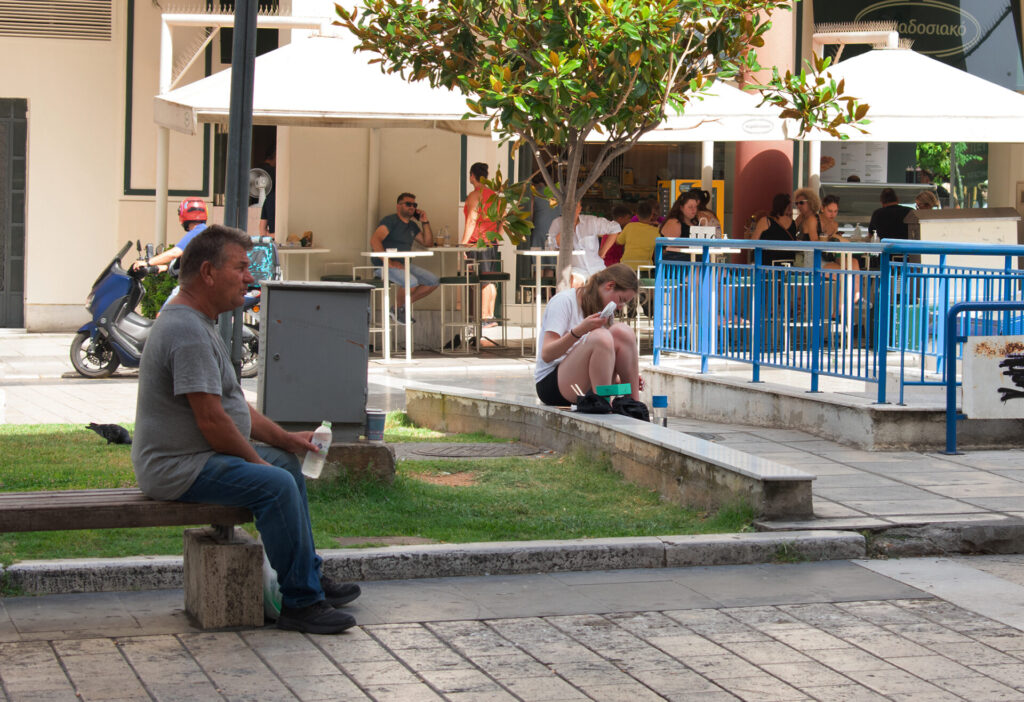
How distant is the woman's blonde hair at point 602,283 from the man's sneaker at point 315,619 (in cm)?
397

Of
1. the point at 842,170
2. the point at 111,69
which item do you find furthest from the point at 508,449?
the point at 842,170

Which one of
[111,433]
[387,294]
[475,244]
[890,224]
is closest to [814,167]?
[890,224]

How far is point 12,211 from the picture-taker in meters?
18.2

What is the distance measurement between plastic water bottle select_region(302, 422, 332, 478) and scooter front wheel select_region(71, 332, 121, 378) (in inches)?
330

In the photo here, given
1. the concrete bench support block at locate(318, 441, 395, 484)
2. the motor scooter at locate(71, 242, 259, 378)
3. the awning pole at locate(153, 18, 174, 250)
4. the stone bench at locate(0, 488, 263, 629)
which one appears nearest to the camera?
the stone bench at locate(0, 488, 263, 629)

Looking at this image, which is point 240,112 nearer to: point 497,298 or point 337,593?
point 337,593

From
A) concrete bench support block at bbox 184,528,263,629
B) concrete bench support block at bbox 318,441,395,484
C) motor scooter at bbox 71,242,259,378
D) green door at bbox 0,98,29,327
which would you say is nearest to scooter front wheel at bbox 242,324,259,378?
motor scooter at bbox 71,242,259,378

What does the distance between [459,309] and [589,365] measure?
7.82 metres

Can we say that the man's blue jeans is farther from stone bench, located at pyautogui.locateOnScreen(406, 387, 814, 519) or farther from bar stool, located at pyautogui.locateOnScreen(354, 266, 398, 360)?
bar stool, located at pyautogui.locateOnScreen(354, 266, 398, 360)

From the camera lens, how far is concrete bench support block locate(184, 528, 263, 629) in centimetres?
548

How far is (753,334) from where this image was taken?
10.9 metres

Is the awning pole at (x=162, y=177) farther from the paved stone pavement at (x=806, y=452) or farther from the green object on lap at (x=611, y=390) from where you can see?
the green object on lap at (x=611, y=390)

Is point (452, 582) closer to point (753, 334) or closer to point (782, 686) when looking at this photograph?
point (782, 686)

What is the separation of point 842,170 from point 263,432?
17.3m
